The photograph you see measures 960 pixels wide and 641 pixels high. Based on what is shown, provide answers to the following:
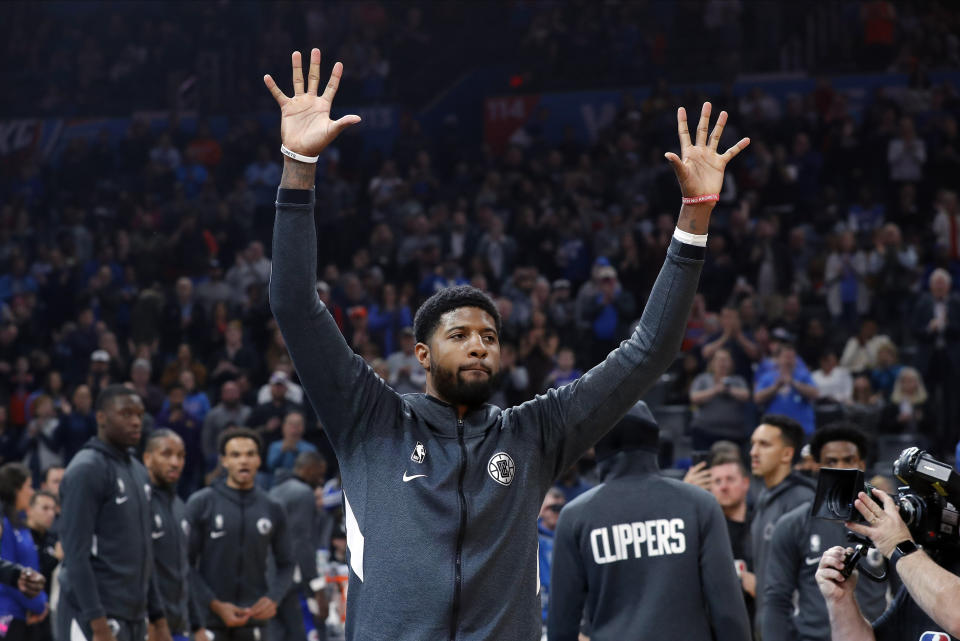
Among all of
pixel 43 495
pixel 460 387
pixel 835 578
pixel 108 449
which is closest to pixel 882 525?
pixel 835 578

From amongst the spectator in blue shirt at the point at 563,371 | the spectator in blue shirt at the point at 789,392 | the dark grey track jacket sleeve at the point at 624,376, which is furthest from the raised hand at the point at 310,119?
the spectator in blue shirt at the point at 563,371

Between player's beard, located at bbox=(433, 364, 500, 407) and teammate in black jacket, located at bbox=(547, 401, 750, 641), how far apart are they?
186cm

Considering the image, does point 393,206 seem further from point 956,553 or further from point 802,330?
point 956,553

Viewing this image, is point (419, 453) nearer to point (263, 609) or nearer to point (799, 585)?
point (799, 585)

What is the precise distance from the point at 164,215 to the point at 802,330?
10.2 metres

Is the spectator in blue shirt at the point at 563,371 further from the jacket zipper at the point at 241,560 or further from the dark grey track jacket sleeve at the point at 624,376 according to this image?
the dark grey track jacket sleeve at the point at 624,376

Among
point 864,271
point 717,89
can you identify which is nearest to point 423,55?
point 717,89

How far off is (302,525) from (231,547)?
4.89 feet

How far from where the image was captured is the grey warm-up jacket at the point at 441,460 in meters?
3.32

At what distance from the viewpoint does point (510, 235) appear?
18406 millimetres

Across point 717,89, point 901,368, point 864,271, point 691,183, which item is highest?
point 717,89

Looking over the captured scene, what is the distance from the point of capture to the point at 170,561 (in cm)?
835

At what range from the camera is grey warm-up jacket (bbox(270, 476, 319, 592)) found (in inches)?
409

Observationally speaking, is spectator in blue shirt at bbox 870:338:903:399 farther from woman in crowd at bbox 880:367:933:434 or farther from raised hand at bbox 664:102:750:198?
raised hand at bbox 664:102:750:198
